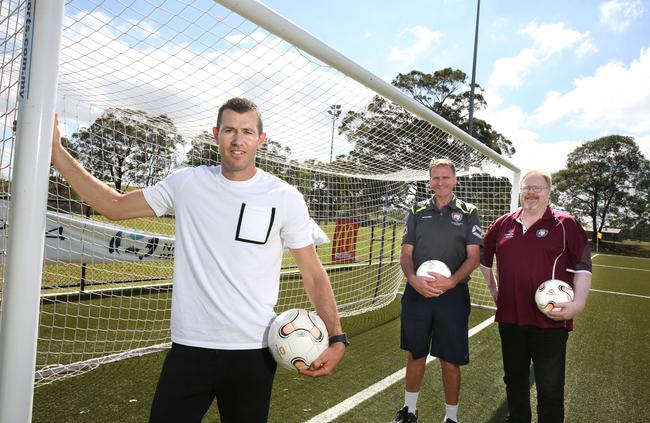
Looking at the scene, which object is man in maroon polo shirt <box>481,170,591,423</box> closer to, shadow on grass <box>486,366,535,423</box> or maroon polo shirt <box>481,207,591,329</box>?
maroon polo shirt <box>481,207,591,329</box>

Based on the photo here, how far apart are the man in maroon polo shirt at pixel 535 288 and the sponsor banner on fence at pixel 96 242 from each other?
2632 mm

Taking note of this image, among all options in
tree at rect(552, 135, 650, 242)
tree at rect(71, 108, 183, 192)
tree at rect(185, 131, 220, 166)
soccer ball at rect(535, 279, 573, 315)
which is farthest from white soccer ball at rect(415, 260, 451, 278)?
tree at rect(552, 135, 650, 242)

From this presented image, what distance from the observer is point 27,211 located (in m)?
1.58

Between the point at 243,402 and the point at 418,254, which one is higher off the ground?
the point at 418,254

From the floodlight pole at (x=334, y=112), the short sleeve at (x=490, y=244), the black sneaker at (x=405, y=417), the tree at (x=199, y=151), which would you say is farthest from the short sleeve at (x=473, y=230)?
the tree at (x=199, y=151)

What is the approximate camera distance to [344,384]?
411cm

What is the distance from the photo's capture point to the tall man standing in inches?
134

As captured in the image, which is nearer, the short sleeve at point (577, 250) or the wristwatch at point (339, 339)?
the wristwatch at point (339, 339)

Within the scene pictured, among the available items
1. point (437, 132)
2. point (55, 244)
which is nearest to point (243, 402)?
point (437, 132)

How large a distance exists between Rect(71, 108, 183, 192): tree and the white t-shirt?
9.23 ft

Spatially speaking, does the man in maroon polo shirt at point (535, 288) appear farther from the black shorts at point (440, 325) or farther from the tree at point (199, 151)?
the tree at point (199, 151)

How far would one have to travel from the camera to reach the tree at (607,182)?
4281cm

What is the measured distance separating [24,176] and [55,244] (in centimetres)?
497

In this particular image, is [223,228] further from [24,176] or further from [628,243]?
[628,243]
